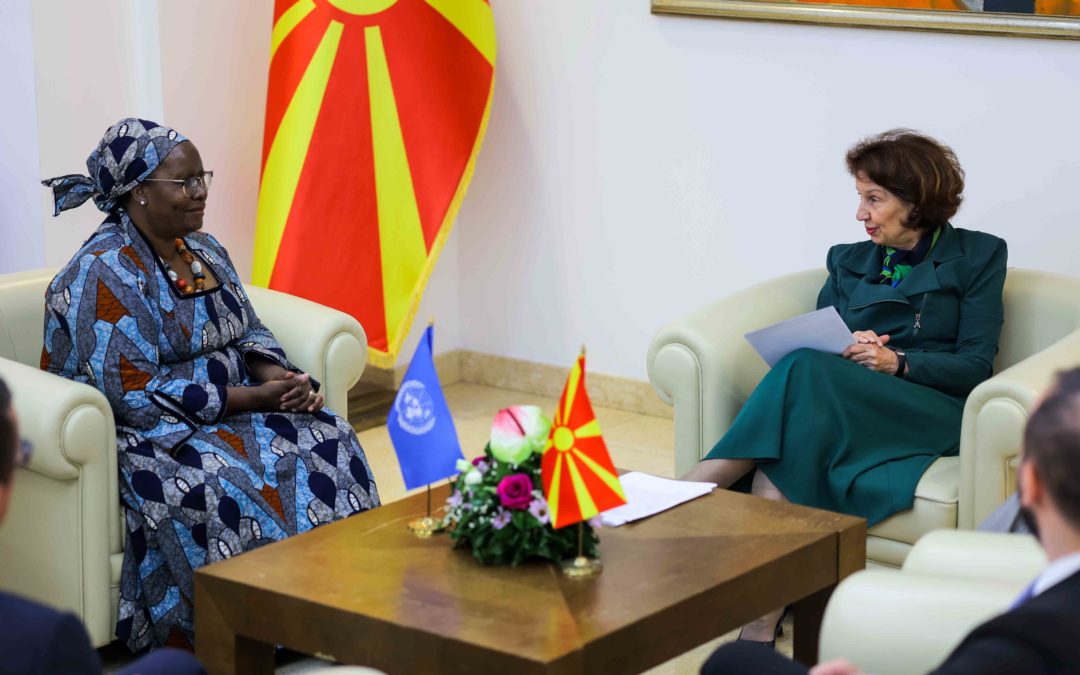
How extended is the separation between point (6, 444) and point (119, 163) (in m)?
2.06

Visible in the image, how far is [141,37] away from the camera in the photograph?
197 inches

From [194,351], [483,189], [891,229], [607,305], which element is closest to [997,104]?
[891,229]

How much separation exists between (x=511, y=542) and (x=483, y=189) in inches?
138

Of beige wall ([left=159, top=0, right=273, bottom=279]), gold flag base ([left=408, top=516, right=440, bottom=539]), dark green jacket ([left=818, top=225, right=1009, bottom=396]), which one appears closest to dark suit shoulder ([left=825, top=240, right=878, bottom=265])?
dark green jacket ([left=818, top=225, right=1009, bottom=396])

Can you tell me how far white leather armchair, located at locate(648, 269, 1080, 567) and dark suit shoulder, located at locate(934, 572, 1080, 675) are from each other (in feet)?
5.33

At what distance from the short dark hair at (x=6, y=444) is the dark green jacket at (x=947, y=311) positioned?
2.57m

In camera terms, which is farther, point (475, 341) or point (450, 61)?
point (475, 341)

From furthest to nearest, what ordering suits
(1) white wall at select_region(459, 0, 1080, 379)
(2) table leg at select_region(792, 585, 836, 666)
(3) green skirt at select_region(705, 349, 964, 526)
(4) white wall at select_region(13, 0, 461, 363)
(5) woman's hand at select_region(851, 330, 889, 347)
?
(4) white wall at select_region(13, 0, 461, 363) → (1) white wall at select_region(459, 0, 1080, 379) → (5) woman's hand at select_region(851, 330, 889, 347) → (3) green skirt at select_region(705, 349, 964, 526) → (2) table leg at select_region(792, 585, 836, 666)

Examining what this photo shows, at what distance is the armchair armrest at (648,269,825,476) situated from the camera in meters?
3.83

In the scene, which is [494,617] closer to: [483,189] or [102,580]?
[102,580]

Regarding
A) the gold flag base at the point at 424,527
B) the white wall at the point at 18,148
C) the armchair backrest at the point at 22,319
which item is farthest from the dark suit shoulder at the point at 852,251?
the white wall at the point at 18,148

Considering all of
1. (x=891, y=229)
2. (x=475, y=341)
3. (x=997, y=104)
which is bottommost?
(x=475, y=341)

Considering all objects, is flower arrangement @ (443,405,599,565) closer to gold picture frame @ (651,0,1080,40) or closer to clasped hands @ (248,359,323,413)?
→ clasped hands @ (248,359,323,413)

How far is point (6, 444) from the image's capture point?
1.73 meters
